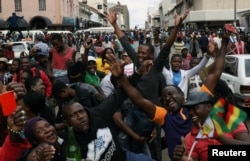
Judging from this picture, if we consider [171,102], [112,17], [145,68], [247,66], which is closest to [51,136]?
[171,102]

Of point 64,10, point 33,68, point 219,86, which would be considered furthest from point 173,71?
point 64,10

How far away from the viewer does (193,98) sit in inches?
140

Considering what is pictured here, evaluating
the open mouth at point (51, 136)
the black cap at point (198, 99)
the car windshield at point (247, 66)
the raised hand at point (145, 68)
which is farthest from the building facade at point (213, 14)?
the open mouth at point (51, 136)

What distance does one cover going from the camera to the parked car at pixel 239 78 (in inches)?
403

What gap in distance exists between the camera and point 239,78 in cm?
1048

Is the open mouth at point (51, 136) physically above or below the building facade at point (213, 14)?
below

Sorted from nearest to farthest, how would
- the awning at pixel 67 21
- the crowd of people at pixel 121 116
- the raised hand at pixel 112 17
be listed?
the crowd of people at pixel 121 116
the raised hand at pixel 112 17
the awning at pixel 67 21

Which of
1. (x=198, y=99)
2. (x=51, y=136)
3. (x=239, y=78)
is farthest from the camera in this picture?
(x=239, y=78)

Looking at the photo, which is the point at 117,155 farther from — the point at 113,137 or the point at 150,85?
the point at 150,85

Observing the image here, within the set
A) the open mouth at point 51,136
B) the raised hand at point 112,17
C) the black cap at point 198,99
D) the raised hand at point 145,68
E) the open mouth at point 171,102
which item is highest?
the raised hand at point 112,17

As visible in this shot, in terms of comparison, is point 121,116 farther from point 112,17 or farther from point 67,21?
point 67,21

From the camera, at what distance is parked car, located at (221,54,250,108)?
10.2 metres

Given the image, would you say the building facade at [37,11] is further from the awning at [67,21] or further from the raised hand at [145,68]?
the raised hand at [145,68]

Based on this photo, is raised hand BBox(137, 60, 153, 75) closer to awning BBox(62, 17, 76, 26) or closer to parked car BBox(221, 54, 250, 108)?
parked car BBox(221, 54, 250, 108)
